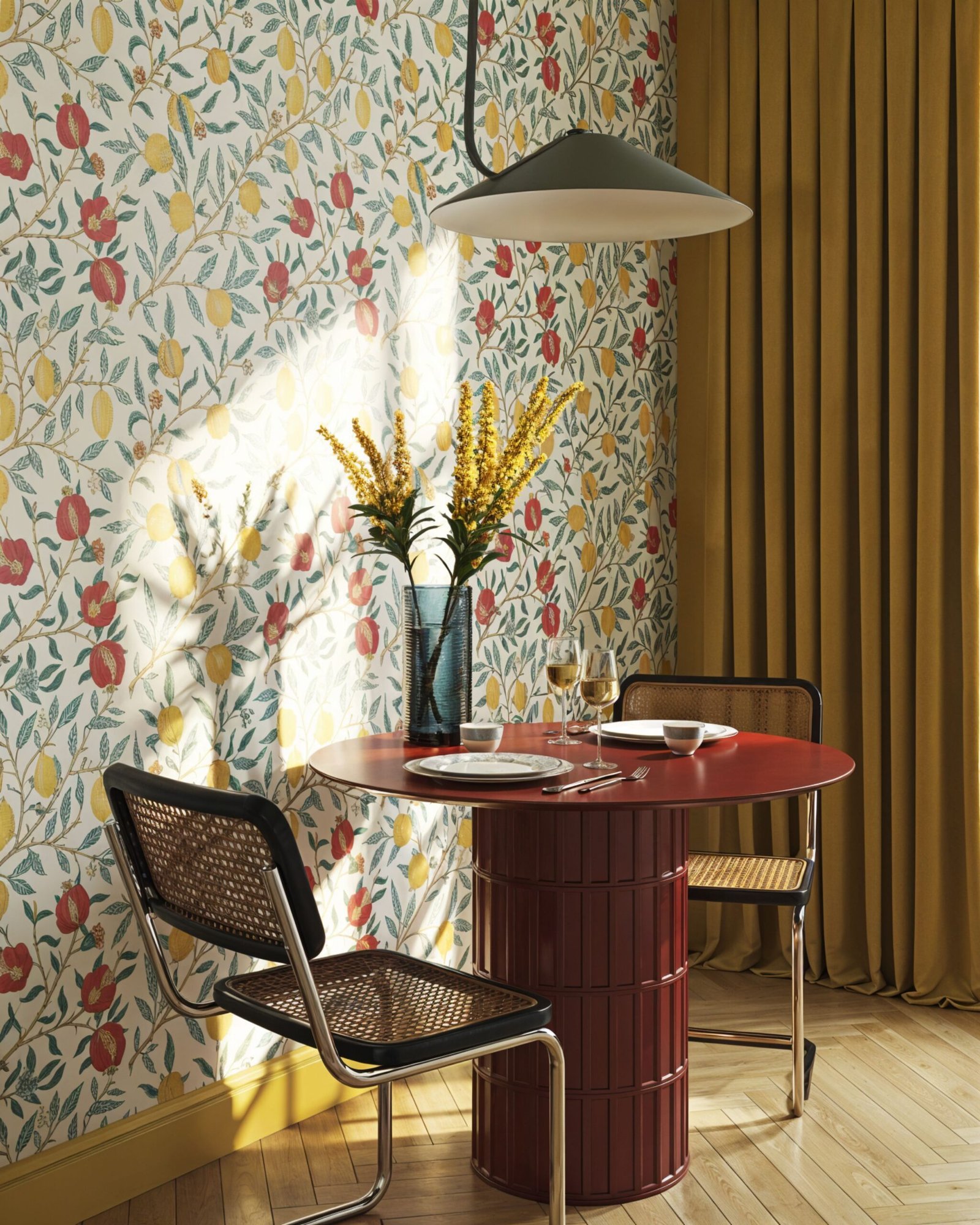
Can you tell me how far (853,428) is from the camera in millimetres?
3373

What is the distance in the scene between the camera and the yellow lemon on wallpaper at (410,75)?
9.23 feet

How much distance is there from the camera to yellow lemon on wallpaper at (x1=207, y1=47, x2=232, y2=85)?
240 centimetres

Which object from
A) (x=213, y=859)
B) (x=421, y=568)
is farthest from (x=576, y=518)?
(x=213, y=859)

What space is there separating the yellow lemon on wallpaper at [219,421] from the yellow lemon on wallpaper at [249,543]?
0.19 metres

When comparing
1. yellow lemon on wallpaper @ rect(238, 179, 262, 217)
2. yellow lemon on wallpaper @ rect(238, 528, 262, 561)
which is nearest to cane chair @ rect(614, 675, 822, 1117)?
yellow lemon on wallpaper @ rect(238, 528, 262, 561)

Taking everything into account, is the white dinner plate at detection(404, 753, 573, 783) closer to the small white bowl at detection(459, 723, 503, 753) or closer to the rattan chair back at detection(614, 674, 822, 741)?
the small white bowl at detection(459, 723, 503, 753)

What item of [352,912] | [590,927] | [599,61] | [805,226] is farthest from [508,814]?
[599,61]

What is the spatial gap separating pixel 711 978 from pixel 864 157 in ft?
7.31

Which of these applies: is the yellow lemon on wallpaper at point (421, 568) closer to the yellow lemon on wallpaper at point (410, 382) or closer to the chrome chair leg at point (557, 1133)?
the yellow lemon on wallpaper at point (410, 382)

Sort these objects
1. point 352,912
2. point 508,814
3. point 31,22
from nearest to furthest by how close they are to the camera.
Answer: point 31,22, point 508,814, point 352,912

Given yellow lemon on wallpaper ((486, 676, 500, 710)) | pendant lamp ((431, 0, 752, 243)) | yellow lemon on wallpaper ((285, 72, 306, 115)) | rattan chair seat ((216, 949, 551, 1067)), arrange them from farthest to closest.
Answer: yellow lemon on wallpaper ((486, 676, 500, 710)), yellow lemon on wallpaper ((285, 72, 306, 115)), pendant lamp ((431, 0, 752, 243)), rattan chair seat ((216, 949, 551, 1067))

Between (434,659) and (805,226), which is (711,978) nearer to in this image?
(434,659)

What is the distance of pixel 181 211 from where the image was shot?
236cm

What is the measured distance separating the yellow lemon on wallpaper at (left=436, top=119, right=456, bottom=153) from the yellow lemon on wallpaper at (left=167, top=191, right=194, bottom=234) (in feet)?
2.53
